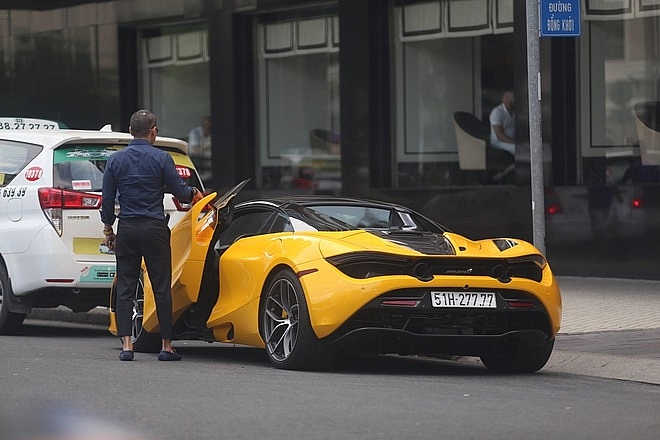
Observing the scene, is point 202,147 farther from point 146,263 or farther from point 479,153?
point 146,263

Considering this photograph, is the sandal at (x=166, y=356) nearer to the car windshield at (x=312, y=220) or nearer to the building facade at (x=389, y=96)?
the car windshield at (x=312, y=220)

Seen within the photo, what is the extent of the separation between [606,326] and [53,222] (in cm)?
455

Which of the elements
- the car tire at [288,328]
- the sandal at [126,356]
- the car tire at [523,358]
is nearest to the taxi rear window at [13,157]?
the sandal at [126,356]

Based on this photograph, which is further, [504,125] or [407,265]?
[504,125]

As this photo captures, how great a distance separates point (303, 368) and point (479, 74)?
32.9ft

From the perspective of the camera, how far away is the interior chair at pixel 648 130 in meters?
16.5

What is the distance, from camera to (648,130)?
54.4 ft

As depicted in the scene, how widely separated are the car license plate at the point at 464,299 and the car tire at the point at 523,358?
57 centimetres

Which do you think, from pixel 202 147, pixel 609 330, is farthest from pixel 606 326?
pixel 202 147

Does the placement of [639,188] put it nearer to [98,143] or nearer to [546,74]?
[546,74]

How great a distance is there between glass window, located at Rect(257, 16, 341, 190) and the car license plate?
439 inches

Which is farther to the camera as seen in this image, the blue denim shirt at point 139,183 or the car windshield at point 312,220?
the blue denim shirt at point 139,183

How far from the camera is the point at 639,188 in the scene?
1609 cm

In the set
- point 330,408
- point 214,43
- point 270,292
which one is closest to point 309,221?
point 270,292
